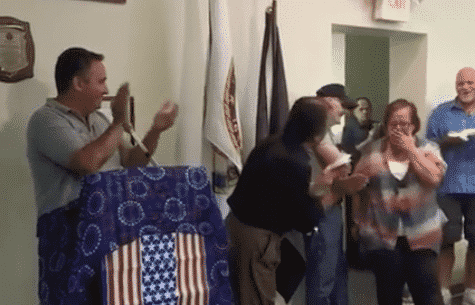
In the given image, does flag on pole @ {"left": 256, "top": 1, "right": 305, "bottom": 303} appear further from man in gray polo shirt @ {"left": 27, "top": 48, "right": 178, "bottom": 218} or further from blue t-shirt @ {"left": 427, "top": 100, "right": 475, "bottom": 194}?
blue t-shirt @ {"left": 427, "top": 100, "right": 475, "bottom": 194}

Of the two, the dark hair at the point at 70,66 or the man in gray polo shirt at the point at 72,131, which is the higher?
the dark hair at the point at 70,66

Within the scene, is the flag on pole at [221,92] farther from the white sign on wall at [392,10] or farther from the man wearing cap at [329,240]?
the white sign on wall at [392,10]

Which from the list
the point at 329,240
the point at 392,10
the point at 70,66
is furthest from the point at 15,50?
the point at 392,10

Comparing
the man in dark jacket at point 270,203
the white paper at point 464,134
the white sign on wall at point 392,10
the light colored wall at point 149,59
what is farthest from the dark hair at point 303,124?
the white sign on wall at point 392,10

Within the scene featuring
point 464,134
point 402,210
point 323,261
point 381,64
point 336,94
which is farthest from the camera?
point 381,64

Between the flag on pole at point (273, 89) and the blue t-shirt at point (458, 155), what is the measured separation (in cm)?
113

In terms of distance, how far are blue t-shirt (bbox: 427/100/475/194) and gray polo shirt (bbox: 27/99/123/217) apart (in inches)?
86.0

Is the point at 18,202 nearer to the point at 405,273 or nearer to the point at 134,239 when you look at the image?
the point at 134,239

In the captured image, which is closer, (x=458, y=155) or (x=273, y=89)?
(x=273, y=89)

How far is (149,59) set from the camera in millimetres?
2604

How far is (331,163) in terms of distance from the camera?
108 inches

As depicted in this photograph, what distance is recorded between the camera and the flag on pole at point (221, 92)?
2586 mm

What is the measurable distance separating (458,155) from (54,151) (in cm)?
237

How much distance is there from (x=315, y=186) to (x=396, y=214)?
0.40 m
